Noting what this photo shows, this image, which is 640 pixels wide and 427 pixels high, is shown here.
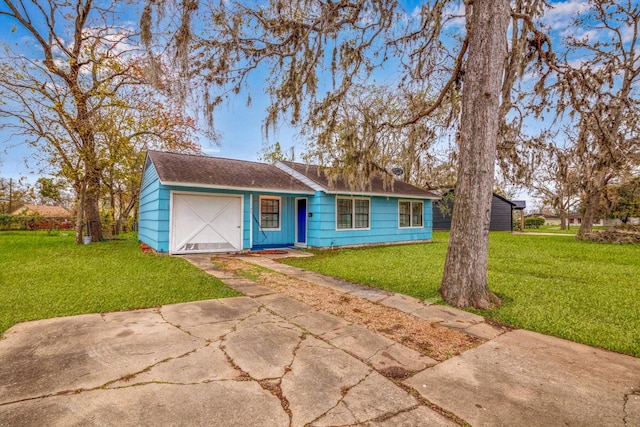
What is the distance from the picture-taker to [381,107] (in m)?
6.04

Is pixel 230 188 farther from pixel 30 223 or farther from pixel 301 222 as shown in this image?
pixel 30 223

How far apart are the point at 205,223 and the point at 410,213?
8661 mm

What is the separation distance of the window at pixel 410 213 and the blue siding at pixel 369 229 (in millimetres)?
234

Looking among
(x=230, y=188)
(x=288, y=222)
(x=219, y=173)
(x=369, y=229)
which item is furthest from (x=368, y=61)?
(x=369, y=229)

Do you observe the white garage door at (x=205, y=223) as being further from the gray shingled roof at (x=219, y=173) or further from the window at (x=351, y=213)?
the window at (x=351, y=213)

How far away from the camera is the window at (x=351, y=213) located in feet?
36.0

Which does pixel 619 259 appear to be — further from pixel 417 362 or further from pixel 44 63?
pixel 44 63

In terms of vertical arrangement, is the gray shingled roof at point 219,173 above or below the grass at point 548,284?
above

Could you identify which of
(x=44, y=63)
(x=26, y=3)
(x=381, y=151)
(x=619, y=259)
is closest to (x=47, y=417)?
(x=381, y=151)

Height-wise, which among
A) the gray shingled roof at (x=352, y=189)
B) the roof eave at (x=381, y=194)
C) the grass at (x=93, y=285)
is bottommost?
the grass at (x=93, y=285)

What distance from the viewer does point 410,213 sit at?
13.5 meters

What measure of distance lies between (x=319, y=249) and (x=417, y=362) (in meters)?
7.90

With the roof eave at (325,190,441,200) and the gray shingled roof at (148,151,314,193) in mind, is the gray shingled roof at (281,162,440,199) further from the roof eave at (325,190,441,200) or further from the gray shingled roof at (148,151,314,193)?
the gray shingled roof at (148,151,314,193)

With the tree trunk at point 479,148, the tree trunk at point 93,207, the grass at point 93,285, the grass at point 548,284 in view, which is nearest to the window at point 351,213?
the grass at point 548,284
